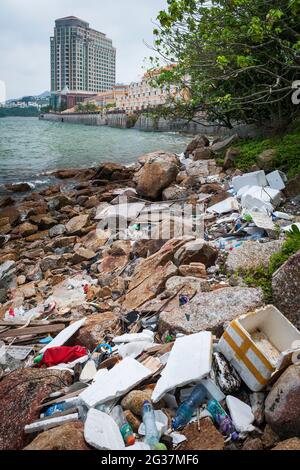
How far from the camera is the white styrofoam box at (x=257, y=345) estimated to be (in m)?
2.54

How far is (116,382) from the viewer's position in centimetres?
278

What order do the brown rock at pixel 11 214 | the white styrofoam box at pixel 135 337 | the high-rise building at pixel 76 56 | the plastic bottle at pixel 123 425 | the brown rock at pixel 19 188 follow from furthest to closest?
the high-rise building at pixel 76 56 < the brown rock at pixel 19 188 < the brown rock at pixel 11 214 < the white styrofoam box at pixel 135 337 < the plastic bottle at pixel 123 425

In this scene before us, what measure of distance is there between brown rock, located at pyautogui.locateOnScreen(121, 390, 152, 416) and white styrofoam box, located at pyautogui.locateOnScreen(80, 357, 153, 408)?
0.20ft

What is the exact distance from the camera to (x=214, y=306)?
140 inches

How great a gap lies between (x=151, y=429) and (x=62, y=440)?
0.60 meters

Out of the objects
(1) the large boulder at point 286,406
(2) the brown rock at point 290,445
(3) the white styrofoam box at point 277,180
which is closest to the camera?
(2) the brown rock at point 290,445

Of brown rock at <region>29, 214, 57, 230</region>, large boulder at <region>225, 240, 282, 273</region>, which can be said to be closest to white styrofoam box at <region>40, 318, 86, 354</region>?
large boulder at <region>225, 240, 282, 273</region>

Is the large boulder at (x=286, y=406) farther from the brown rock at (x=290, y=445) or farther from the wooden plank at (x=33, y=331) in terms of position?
the wooden plank at (x=33, y=331)

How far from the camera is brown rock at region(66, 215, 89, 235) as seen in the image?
349 inches

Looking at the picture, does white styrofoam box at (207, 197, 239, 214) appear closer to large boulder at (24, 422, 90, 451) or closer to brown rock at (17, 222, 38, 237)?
brown rock at (17, 222, 38, 237)

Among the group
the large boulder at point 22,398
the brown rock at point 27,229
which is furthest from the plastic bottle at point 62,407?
the brown rock at point 27,229

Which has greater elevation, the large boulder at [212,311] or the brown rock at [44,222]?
the large boulder at [212,311]

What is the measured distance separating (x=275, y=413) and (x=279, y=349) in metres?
0.72

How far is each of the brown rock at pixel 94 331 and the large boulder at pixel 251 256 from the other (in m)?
1.66
